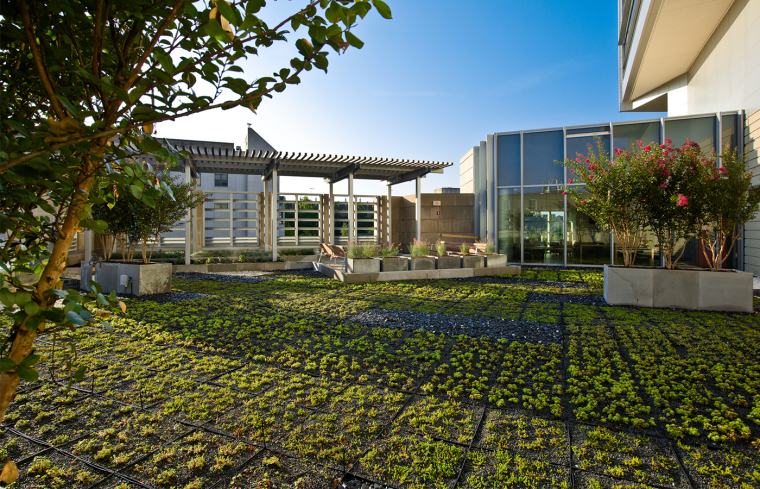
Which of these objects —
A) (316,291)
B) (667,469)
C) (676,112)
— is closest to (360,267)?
(316,291)

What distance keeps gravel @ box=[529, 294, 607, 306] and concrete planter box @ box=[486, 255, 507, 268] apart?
3.46 m

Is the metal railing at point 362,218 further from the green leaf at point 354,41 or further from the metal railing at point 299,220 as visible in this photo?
the green leaf at point 354,41

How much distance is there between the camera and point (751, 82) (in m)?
9.66

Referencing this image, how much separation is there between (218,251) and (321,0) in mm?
13788

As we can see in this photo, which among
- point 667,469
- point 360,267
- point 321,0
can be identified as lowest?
point 667,469

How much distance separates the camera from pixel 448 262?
34.0 feet

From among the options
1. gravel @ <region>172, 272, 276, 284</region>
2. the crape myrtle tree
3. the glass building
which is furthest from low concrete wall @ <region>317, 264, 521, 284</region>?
the crape myrtle tree

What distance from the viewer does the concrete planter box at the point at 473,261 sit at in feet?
34.8

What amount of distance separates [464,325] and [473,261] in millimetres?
5863

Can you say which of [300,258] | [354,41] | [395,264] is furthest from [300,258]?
[354,41]

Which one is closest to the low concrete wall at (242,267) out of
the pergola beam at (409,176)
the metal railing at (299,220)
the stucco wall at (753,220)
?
the metal railing at (299,220)

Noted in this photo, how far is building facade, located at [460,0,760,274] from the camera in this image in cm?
1029

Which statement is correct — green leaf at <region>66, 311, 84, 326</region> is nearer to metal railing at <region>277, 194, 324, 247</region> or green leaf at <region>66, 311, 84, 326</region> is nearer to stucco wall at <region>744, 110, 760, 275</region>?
stucco wall at <region>744, 110, 760, 275</region>

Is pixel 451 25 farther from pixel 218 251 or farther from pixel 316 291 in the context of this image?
pixel 218 251
